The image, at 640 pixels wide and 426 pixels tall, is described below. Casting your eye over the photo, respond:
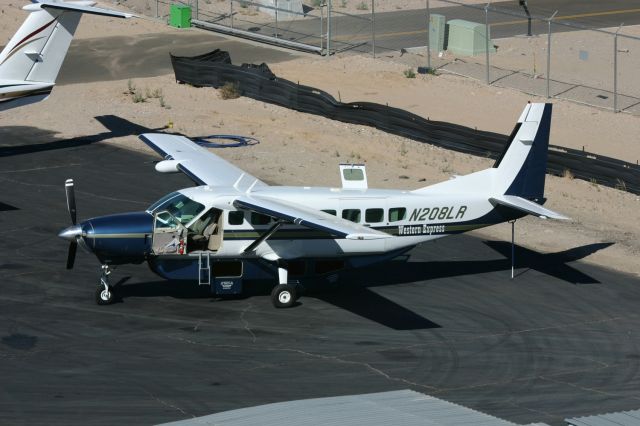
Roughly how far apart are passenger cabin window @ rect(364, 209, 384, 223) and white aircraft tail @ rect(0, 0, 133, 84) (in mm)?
16711

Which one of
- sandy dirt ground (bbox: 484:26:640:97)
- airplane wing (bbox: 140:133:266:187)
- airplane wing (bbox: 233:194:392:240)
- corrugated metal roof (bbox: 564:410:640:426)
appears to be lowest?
sandy dirt ground (bbox: 484:26:640:97)

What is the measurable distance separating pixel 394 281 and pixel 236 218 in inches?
203

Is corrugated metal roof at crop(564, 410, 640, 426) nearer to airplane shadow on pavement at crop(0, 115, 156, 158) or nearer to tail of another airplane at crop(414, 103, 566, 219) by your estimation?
tail of another airplane at crop(414, 103, 566, 219)

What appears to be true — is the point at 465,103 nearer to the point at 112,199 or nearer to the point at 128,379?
the point at 112,199

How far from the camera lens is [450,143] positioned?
43.6 metres

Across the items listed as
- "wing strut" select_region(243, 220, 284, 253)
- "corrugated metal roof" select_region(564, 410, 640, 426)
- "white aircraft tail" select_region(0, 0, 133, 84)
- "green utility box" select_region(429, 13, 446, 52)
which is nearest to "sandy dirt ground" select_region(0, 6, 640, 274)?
"white aircraft tail" select_region(0, 0, 133, 84)

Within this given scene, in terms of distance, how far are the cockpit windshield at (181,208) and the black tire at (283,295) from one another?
267 cm

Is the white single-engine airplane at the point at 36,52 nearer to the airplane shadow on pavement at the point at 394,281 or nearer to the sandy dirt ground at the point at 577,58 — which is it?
the airplane shadow on pavement at the point at 394,281

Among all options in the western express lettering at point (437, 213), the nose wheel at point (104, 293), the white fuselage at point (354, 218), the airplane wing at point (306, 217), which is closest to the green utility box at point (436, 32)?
the white fuselage at point (354, 218)

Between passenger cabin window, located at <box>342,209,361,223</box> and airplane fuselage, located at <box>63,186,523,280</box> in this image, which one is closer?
airplane fuselage, located at <box>63,186,523,280</box>

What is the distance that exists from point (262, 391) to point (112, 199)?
15.5 metres

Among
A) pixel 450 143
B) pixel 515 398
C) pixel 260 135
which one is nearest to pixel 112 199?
pixel 260 135

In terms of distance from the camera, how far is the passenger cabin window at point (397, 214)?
2787 cm

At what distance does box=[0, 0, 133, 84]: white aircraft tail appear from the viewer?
4059 cm
